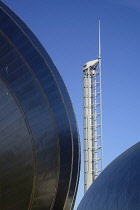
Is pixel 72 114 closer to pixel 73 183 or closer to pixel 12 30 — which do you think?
pixel 73 183

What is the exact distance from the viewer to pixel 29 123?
934 inches

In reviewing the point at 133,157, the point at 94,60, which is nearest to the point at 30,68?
the point at 133,157

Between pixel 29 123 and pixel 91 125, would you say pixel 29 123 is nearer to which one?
pixel 29 123

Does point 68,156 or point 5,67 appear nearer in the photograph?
point 5,67

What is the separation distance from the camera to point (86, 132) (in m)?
57.0

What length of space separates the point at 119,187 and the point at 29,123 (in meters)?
8.48

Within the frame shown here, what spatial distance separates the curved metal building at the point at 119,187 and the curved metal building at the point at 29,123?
16.4 ft

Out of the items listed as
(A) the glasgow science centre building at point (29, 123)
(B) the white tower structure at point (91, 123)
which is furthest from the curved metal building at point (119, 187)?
(B) the white tower structure at point (91, 123)

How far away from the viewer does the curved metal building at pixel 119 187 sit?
50.4 ft

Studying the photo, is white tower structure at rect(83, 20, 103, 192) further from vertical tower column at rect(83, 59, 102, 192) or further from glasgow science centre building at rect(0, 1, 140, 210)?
glasgow science centre building at rect(0, 1, 140, 210)

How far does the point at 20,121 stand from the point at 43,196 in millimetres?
4422

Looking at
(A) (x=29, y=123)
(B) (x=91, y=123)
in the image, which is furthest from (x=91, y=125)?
(A) (x=29, y=123)

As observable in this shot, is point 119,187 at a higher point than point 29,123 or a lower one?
lower

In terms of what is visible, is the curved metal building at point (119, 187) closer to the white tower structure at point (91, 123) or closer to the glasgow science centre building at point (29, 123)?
the glasgow science centre building at point (29, 123)
